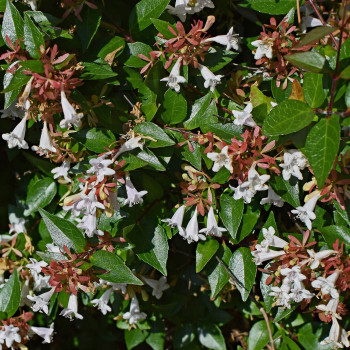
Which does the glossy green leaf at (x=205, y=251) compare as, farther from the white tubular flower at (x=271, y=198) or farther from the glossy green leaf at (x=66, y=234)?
the glossy green leaf at (x=66, y=234)

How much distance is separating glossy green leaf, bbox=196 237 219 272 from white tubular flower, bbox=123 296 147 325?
1.43 ft

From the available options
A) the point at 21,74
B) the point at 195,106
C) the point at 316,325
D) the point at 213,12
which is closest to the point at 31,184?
the point at 21,74

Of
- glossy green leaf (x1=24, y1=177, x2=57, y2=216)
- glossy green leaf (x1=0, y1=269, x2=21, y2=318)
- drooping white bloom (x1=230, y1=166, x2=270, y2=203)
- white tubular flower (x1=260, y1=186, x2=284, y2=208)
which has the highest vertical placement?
drooping white bloom (x1=230, y1=166, x2=270, y2=203)

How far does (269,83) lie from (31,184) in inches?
45.0

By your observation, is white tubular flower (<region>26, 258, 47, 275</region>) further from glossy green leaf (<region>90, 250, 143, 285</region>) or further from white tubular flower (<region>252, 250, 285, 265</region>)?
white tubular flower (<region>252, 250, 285, 265</region>)

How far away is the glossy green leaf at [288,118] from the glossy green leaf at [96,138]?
53 cm

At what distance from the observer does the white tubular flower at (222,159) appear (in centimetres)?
143

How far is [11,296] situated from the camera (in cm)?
187

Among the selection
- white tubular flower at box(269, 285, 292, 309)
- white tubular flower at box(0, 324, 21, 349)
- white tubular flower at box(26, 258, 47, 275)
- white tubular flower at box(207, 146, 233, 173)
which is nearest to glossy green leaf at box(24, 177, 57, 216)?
white tubular flower at box(26, 258, 47, 275)

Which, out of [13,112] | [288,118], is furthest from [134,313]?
[288,118]

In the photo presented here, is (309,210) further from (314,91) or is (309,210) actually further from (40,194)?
(40,194)

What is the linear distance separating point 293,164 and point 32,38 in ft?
2.95

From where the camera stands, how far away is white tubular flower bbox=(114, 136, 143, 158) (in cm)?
149

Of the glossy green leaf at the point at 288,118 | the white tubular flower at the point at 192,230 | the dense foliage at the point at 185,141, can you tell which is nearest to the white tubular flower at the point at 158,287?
the dense foliage at the point at 185,141
